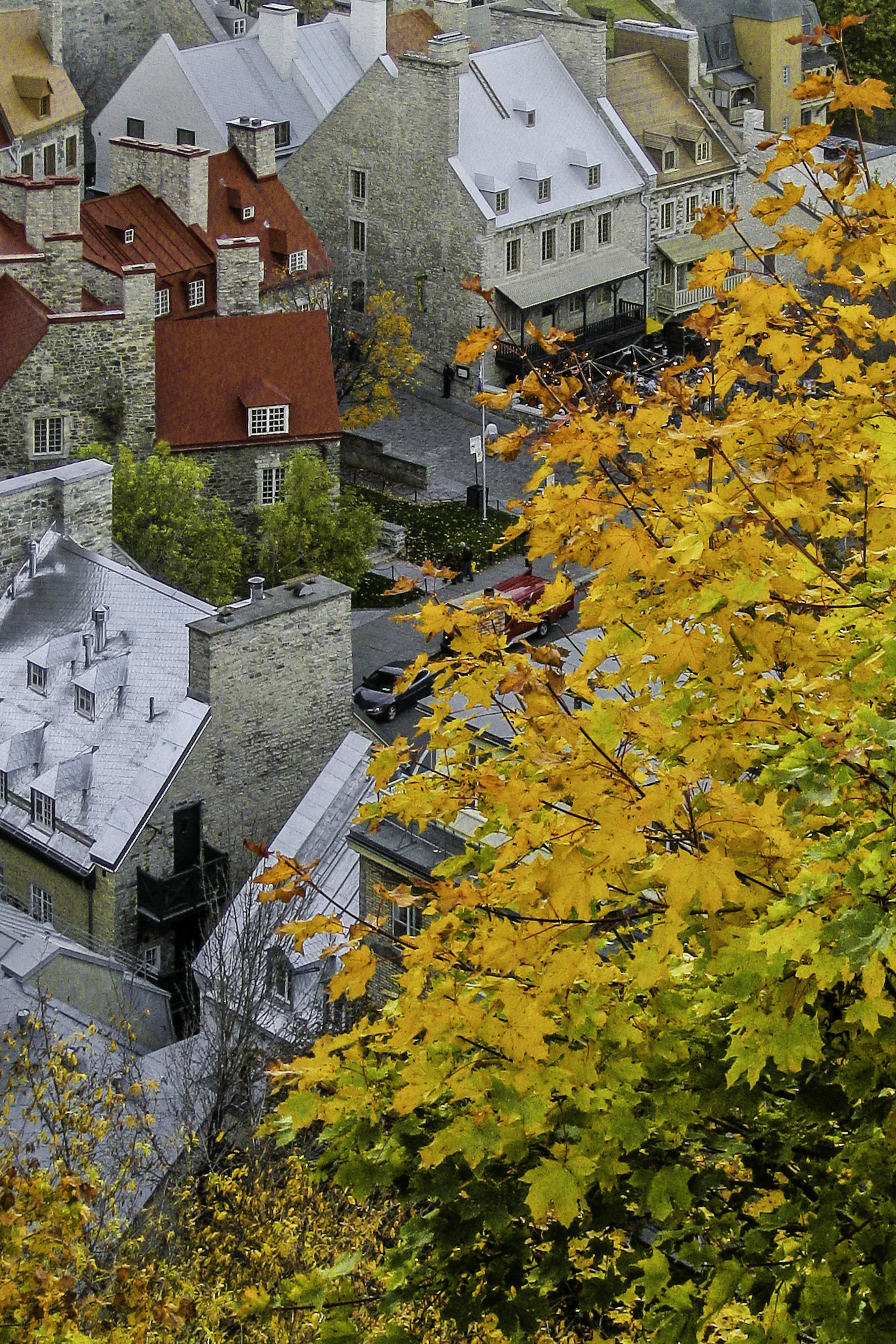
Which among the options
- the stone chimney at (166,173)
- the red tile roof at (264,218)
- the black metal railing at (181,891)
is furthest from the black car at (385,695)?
the red tile roof at (264,218)

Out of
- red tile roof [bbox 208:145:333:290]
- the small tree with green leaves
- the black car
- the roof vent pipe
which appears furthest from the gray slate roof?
red tile roof [bbox 208:145:333:290]

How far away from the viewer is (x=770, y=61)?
90375mm

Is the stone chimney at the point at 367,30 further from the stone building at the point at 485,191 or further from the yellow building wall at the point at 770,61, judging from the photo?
the yellow building wall at the point at 770,61

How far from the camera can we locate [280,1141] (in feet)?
45.4

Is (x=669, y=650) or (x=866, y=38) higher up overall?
(x=669, y=650)

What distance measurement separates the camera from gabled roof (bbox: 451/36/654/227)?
71.3m

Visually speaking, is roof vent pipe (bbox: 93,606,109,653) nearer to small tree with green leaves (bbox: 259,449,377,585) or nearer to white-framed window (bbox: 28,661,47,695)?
white-framed window (bbox: 28,661,47,695)

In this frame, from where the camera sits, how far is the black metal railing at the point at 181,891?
37625mm

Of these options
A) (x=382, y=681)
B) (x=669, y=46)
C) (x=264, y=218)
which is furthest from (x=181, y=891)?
(x=669, y=46)

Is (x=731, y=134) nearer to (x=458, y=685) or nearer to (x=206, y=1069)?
(x=206, y=1069)

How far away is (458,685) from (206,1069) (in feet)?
54.7

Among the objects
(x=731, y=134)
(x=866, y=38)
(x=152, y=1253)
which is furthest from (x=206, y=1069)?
(x=866, y=38)

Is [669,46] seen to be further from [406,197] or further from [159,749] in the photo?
[159,749]

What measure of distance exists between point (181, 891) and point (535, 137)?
136 ft
